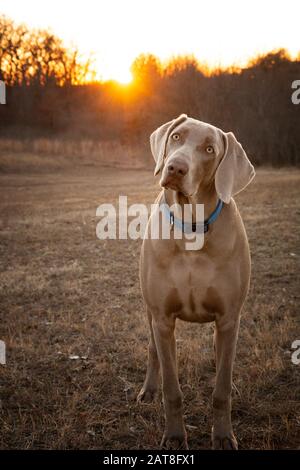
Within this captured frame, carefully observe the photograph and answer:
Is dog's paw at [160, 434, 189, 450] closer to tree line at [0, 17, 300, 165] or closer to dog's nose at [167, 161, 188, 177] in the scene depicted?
dog's nose at [167, 161, 188, 177]

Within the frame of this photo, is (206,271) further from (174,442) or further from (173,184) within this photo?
(174,442)

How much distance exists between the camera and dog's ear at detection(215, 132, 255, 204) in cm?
272

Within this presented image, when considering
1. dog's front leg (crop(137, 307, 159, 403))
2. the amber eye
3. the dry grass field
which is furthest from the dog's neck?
the dry grass field

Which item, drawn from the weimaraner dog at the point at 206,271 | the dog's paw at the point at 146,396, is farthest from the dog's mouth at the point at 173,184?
the dog's paw at the point at 146,396

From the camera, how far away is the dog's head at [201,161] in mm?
2562

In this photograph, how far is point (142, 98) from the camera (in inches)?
1590

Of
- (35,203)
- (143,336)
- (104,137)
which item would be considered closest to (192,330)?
(143,336)

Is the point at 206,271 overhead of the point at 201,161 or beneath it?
beneath

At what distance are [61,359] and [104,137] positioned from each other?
3700 centimetres

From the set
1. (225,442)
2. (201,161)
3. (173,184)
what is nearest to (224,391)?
→ (225,442)

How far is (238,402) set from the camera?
3.40 metres

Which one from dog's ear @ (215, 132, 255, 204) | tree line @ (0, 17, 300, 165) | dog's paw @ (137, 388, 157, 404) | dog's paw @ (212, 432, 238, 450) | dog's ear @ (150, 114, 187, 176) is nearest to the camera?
dog's ear @ (215, 132, 255, 204)

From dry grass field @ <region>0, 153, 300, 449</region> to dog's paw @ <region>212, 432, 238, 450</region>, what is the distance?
0.11m

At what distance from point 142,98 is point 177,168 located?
40.1m
